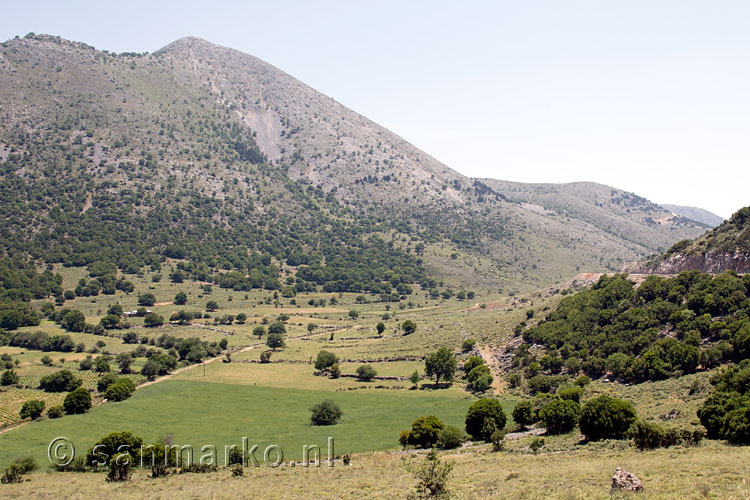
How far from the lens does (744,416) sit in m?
32.6

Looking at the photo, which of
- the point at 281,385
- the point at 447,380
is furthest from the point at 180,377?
the point at 447,380

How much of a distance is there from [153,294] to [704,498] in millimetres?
152912

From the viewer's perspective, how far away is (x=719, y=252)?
72562mm

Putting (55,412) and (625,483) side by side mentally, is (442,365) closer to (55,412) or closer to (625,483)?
(55,412)

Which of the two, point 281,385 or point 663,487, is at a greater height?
point 663,487

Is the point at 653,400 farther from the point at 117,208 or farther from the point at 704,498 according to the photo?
the point at 117,208

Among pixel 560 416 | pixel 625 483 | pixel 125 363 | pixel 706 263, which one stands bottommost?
pixel 125 363

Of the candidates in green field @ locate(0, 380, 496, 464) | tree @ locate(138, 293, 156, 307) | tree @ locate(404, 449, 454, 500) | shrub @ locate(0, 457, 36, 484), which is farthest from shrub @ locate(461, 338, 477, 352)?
tree @ locate(138, 293, 156, 307)

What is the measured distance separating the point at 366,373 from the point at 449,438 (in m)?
35.1

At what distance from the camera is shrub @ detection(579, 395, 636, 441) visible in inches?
1563

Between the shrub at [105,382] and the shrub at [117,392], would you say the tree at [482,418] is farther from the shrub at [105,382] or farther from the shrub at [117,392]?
the shrub at [105,382]

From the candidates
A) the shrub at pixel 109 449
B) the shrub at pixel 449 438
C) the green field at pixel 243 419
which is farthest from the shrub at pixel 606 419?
the shrub at pixel 109 449

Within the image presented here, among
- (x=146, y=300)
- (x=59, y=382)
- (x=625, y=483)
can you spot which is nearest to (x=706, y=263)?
(x=625, y=483)

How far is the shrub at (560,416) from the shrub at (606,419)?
331 centimetres
